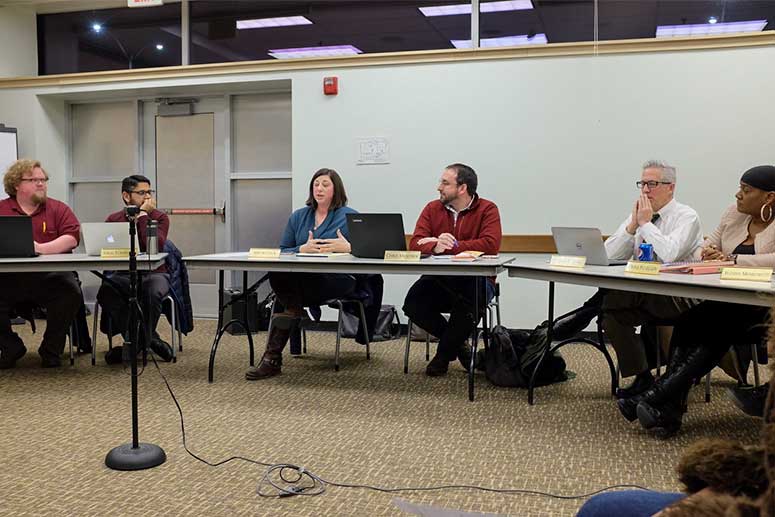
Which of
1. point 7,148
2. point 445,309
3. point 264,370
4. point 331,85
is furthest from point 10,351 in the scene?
point 331,85

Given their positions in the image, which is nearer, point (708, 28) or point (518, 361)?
point (518, 361)

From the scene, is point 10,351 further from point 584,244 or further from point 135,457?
point 584,244

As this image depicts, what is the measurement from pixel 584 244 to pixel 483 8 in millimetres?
2629

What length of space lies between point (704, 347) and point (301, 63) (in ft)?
11.9

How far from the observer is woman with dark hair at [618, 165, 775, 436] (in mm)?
2332

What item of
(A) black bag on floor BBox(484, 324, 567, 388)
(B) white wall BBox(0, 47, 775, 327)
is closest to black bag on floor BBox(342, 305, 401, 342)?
(B) white wall BBox(0, 47, 775, 327)

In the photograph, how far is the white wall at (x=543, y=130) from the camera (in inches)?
170

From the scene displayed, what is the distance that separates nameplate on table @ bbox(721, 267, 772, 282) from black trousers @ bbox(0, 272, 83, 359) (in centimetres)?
320

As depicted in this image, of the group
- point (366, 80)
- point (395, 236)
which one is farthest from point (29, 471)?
point (366, 80)

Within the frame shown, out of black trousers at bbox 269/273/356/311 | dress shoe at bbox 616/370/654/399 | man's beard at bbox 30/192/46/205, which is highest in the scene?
man's beard at bbox 30/192/46/205

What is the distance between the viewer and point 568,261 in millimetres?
2781

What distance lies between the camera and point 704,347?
2359 mm

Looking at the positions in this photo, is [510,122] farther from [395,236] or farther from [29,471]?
[29,471]

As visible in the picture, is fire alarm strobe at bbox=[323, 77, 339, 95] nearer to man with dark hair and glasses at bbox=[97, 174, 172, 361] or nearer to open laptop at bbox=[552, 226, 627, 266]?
man with dark hair and glasses at bbox=[97, 174, 172, 361]
